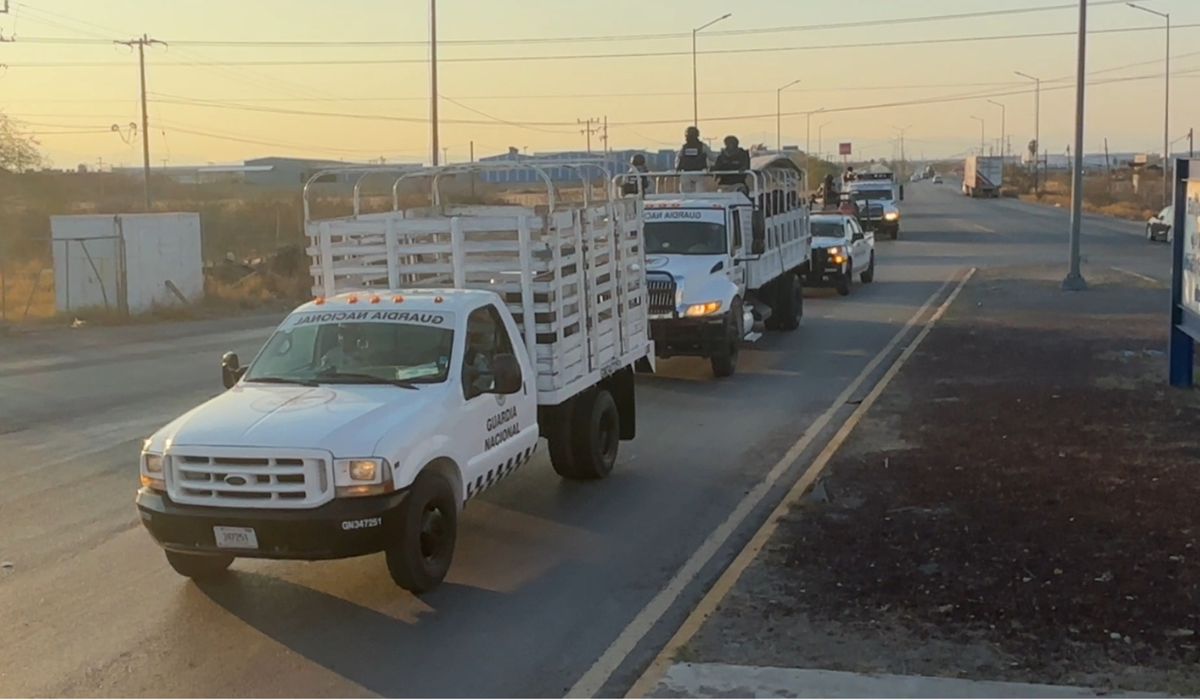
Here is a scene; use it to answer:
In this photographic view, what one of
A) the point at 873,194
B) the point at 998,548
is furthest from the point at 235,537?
the point at 873,194

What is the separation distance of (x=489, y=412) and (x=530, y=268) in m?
1.38

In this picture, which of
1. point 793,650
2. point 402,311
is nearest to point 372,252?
point 402,311

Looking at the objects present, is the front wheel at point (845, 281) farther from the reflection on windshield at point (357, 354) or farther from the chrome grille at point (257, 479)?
the chrome grille at point (257, 479)

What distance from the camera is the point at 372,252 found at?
10.2m

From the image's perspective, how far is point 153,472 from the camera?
7.39 metres

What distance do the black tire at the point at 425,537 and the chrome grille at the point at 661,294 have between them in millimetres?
8555

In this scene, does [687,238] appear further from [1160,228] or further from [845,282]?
[1160,228]

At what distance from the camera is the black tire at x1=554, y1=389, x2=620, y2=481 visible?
34.2 ft

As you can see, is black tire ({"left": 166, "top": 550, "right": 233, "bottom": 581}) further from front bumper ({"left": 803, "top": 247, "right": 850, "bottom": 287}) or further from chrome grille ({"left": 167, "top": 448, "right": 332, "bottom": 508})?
front bumper ({"left": 803, "top": 247, "right": 850, "bottom": 287})

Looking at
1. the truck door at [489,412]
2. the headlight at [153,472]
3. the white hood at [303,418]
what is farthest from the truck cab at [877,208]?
the headlight at [153,472]

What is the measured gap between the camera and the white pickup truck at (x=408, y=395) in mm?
7098

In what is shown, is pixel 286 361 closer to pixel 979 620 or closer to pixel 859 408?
pixel 979 620

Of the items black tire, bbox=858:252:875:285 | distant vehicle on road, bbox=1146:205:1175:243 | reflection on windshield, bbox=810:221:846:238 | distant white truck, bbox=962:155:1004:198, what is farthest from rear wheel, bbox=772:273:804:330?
distant white truck, bbox=962:155:1004:198

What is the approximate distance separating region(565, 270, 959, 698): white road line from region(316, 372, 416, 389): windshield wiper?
2.02 meters
